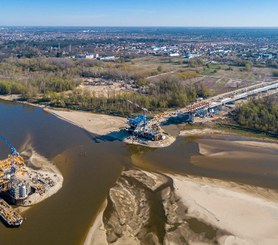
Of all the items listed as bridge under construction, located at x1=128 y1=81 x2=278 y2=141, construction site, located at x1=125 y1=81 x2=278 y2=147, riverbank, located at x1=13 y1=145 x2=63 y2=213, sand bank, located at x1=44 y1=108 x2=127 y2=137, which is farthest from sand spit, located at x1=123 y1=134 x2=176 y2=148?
riverbank, located at x1=13 y1=145 x2=63 y2=213

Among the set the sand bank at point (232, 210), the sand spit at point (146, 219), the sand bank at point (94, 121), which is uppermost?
the sand bank at point (94, 121)

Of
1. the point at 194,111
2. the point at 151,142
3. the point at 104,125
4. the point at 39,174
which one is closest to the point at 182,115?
the point at 194,111

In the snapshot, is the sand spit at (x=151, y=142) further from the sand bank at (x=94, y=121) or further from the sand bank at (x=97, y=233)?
the sand bank at (x=97, y=233)

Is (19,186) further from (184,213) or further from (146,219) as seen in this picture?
(184,213)

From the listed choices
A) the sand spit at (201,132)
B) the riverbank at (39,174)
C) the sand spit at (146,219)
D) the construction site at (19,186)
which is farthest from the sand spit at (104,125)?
the construction site at (19,186)

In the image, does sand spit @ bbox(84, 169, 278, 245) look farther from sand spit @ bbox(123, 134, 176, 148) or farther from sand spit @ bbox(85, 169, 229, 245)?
sand spit @ bbox(123, 134, 176, 148)

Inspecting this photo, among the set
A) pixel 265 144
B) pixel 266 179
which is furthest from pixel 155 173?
pixel 265 144
